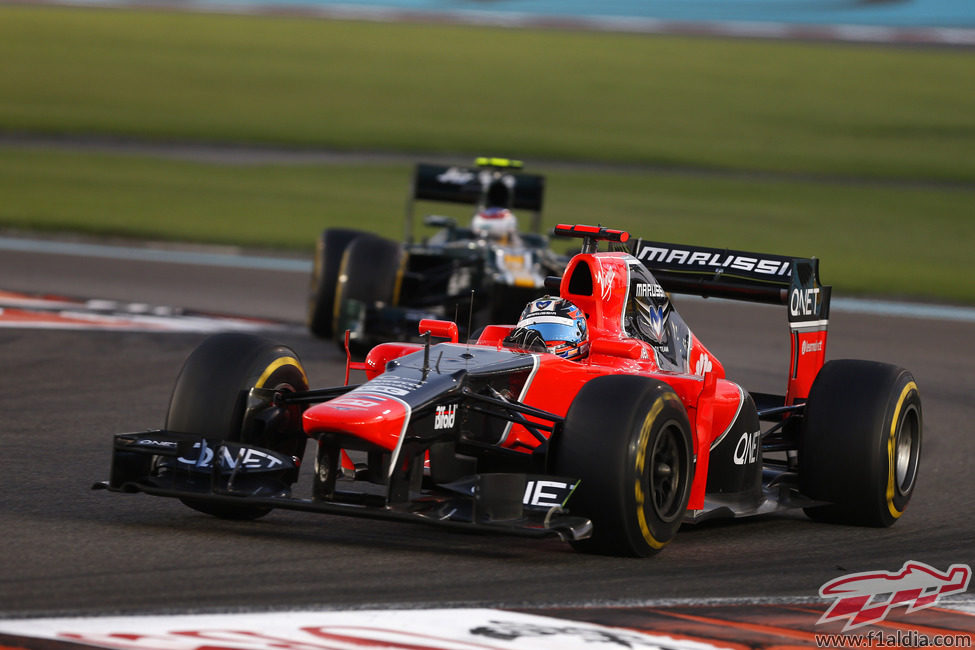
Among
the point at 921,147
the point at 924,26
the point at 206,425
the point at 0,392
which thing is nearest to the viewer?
the point at 206,425

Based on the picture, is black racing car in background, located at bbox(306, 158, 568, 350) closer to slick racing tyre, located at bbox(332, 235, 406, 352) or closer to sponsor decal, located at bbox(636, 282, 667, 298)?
slick racing tyre, located at bbox(332, 235, 406, 352)

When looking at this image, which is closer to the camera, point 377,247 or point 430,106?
point 377,247

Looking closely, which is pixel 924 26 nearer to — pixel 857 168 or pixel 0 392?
pixel 857 168

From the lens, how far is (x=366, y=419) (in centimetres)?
657

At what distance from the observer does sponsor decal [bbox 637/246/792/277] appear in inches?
365

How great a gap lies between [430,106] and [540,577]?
3942 centimetres

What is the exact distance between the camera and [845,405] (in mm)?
8438

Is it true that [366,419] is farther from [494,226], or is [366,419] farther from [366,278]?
[494,226]

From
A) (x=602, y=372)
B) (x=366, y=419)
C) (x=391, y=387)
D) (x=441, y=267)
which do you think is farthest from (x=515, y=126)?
(x=366, y=419)

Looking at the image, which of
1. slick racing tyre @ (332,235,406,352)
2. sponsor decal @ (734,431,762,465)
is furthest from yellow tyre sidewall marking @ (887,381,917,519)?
slick racing tyre @ (332,235,406,352)

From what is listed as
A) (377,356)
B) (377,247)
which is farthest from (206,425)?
(377,247)

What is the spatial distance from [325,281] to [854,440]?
7.77 m

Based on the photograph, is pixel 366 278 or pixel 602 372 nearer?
pixel 602 372

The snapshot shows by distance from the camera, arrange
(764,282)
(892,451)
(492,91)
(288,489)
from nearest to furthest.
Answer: (288,489)
(892,451)
(764,282)
(492,91)
